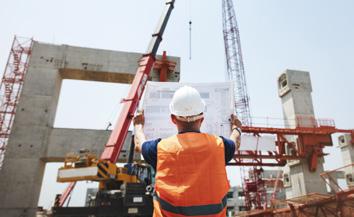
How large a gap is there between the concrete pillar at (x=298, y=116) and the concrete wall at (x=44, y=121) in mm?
8910

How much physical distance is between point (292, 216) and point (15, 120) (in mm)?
14806

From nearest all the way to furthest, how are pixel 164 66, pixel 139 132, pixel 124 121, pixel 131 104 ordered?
1. pixel 139 132
2. pixel 124 121
3. pixel 131 104
4. pixel 164 66

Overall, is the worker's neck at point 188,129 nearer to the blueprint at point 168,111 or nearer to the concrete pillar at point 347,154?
the blueprint at point 168,111

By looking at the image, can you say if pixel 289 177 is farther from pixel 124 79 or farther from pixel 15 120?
pixel 15 120

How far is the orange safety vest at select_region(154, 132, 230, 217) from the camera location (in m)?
1.46

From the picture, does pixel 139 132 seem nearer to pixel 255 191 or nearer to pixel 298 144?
pixel 298 144

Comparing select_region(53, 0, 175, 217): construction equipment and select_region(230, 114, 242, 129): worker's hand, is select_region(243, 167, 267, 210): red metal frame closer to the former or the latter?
select_region(53, 0, 175, 217): construction equipment

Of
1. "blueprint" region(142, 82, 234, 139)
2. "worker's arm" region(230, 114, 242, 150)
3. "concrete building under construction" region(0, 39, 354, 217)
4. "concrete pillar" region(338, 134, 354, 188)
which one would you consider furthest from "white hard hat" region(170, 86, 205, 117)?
"concrete pillar" region(338, 134, 354, 188)

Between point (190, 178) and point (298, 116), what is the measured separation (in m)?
18.7

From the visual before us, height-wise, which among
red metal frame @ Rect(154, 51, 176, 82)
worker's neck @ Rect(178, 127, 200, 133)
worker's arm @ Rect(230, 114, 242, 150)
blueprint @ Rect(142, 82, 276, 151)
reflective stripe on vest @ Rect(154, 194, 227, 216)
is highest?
red metal frame @ Rect(154, 51, 176, 82)

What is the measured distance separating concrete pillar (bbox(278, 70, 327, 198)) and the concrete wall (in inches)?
351

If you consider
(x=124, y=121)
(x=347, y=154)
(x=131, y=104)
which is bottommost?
(x=124, y=121)

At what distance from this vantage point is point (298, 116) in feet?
59.3

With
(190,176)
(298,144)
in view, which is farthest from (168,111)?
(298,144)
